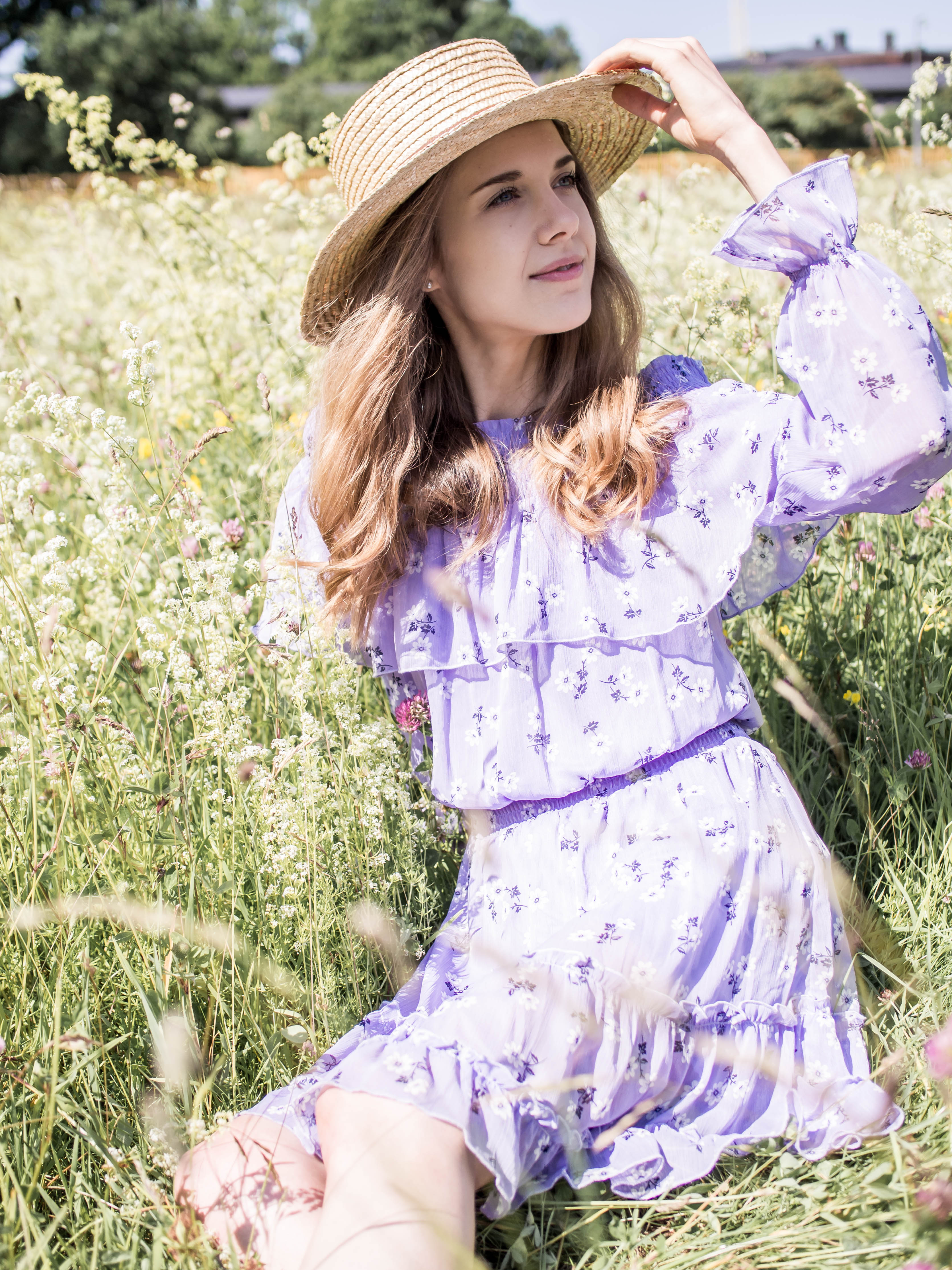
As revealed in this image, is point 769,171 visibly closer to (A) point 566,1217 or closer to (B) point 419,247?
(B) point 419,247

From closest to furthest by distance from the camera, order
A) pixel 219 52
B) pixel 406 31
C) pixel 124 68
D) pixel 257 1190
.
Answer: pixel 257 1190
pixel 124 68
pixel 219 52
pixel 406 31

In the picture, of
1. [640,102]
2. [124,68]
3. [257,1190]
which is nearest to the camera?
[257,1190]

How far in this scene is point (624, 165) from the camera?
2115mm

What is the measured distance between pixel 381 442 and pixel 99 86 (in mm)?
37271

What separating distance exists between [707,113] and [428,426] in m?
0.70

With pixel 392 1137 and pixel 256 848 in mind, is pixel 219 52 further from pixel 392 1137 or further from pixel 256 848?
pixel 392 1137

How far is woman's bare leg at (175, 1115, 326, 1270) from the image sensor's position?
1268mm

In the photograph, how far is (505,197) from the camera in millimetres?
1827

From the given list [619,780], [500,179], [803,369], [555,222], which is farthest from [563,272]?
[619,780]

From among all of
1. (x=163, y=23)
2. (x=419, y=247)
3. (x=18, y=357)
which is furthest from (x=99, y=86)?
(x=419, y=247)

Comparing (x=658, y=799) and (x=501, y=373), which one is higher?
(x=501, y=373)

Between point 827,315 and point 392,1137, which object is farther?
point 827,315

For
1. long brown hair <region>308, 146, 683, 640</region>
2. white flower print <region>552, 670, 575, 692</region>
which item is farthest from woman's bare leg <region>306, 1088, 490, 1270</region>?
long brown hair <region>308, 146, 683, 640</region>

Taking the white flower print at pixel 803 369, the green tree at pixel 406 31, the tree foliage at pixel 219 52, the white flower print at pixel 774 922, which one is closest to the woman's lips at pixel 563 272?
the white flower print at pixel 803 369
